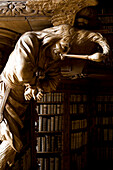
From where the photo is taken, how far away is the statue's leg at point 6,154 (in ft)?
6.42

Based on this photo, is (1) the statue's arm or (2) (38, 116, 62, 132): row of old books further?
(2) (38, 116, 62, 132): row of old books

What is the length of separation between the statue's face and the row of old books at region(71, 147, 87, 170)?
2.39m

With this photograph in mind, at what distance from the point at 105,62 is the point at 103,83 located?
527 mm

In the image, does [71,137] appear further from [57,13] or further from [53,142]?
[57,13]

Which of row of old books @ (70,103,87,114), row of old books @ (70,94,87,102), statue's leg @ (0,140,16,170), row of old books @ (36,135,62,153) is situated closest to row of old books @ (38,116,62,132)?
row of old books @ (36,135,62,153)

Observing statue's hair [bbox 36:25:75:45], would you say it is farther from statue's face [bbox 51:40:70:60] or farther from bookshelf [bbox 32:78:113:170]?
bookshelf [bbox 32:78:113:170]

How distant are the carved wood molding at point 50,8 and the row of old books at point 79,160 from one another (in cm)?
254

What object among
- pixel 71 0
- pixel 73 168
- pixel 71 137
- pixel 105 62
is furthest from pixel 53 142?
pixel 71 0

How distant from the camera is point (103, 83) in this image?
397 cm

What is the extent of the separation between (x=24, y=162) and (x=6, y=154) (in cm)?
48

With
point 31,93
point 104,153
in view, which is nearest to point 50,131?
point 104,153

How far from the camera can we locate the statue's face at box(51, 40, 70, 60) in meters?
1.74

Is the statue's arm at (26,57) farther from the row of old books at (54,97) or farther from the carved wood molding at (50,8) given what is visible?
the row of old books at (54,97)

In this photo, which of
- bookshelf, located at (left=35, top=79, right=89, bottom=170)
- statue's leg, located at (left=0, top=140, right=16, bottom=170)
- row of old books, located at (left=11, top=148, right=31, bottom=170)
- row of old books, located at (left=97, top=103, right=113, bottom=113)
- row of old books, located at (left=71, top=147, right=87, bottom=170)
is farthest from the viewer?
row of old books, located at (left=97, top=103, right=113, bottom=113)
